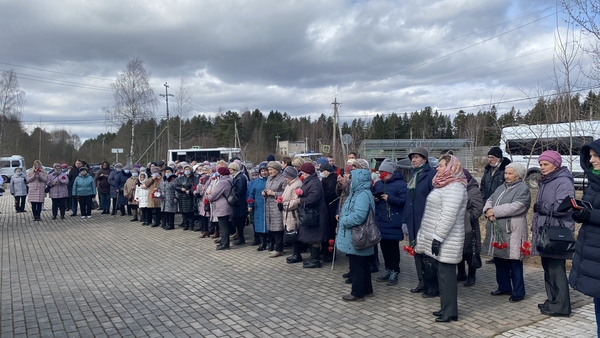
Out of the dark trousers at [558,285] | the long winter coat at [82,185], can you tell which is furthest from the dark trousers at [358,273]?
the long winter coat at [82,185]

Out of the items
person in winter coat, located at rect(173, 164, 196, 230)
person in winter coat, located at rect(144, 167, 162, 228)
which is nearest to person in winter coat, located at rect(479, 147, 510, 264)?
person in winter coat, located at rect(173, 164, 196, 230)

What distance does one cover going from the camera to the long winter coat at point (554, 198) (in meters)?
4.82

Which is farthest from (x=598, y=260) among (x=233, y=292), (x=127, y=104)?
(x=127, y=104)

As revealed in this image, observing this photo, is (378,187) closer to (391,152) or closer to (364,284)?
(364,284)

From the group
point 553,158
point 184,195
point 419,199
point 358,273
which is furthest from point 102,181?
point 553,158

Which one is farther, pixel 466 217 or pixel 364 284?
pixel 364 284

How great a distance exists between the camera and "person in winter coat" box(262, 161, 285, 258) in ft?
27.2

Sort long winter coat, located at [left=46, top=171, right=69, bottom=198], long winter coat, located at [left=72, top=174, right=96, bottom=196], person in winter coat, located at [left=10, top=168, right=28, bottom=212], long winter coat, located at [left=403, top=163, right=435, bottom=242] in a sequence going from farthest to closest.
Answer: person in winter coat, located at [left=10, top=168, right=28, bottom=212], long winter coat, located at [left=72, top=174, right=96, bottom=196], long winter coat, located at [left=46, top=171, right=69, bottom=198], long winter coat, located at [left=403, top=163, right=435, bottom=242]

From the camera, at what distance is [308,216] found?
23.0 ft

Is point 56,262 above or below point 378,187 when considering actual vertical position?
below

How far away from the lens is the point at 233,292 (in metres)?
6.01

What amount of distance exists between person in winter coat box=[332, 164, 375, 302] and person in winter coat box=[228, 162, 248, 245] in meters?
Result: 3.95

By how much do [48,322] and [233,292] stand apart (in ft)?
7.38

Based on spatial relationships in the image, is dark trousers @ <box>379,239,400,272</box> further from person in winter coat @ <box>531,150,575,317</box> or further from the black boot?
person in winter coat @ <box>531,150,575,317</box>
